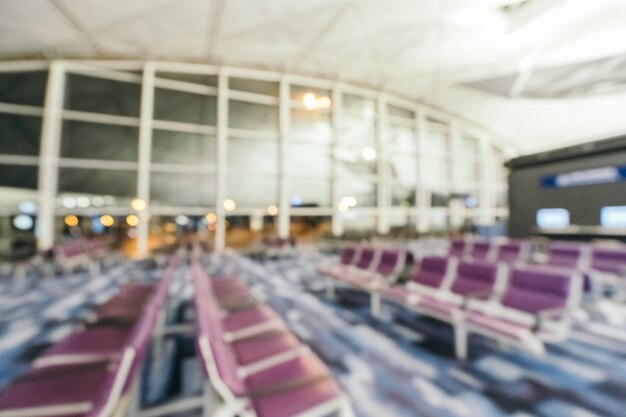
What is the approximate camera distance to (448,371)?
2518mm

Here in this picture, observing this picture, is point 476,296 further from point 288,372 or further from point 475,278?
point 288,372

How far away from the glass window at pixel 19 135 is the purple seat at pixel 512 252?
466 inches

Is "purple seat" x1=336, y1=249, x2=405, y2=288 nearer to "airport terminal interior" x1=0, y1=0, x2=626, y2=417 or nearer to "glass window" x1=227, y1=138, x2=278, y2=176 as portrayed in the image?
"airport terminal interior" x1=0, y1=0, x2=626, y2=417

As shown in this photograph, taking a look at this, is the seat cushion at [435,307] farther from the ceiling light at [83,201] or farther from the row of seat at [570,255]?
the ceiling light at [83,201]

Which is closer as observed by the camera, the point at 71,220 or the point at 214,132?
the point at 71,220

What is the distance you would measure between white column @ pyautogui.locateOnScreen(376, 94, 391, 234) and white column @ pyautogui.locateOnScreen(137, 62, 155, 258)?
27.8ft

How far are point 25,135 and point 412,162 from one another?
44.4 feet

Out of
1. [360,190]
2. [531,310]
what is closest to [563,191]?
[360,190]

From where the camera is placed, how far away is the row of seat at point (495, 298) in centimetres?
Result: 245

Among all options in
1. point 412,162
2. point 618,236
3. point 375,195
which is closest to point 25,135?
point 375,195

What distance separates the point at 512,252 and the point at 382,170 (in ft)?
23.6

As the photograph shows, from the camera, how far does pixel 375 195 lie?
12.2 meters

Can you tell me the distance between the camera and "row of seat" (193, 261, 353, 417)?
4.39 ft

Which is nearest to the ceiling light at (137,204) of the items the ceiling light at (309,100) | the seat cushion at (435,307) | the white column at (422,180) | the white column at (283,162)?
the white column at (283,162)
